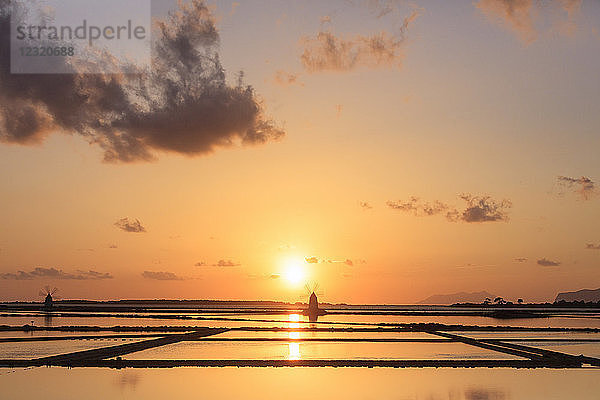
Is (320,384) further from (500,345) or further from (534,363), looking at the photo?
(500,345)

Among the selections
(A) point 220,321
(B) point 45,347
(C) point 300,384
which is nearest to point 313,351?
(C) point 300,384

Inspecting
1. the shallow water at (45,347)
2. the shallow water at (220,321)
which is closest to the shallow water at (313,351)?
the shallow water at (45,347)

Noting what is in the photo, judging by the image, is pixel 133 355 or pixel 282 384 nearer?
pixel 282 384

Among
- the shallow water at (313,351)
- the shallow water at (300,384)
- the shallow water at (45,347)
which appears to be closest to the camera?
the shallow water at (300,384)

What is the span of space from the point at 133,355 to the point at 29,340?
8681 millimetres

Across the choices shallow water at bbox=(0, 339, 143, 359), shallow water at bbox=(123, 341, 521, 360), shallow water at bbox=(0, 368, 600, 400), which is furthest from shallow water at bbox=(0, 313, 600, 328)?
shallow water at bbox=(0, 368, 600, 400)

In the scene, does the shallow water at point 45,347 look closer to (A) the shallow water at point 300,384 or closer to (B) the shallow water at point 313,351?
(B) the shallow water at point 313,351

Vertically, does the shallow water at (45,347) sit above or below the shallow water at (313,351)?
above

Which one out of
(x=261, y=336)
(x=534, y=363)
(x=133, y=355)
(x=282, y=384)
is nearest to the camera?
(x=282, y=384)

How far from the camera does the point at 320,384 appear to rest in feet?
56.0

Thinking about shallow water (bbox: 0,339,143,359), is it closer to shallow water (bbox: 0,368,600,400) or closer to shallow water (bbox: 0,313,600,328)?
shallow water (bbox: 0,368,600,400)

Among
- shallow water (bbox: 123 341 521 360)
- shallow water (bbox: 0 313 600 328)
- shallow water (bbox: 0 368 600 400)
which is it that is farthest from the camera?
shallow water (bbox: 0 313 600 328)

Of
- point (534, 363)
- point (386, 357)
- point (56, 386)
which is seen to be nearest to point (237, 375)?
point (56, 386)

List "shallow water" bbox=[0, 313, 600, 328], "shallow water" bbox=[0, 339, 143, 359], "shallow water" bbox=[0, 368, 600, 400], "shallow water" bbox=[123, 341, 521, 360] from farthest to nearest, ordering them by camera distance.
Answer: "shallow water" bbox=[0, 313, 600, 328] < "shallow water" bbox=[123, 341, 521, 360] < "shallow water" bbox=[0, 339, 143, 359] < "shallow water" bbox=[0, 368, 600, 400]
